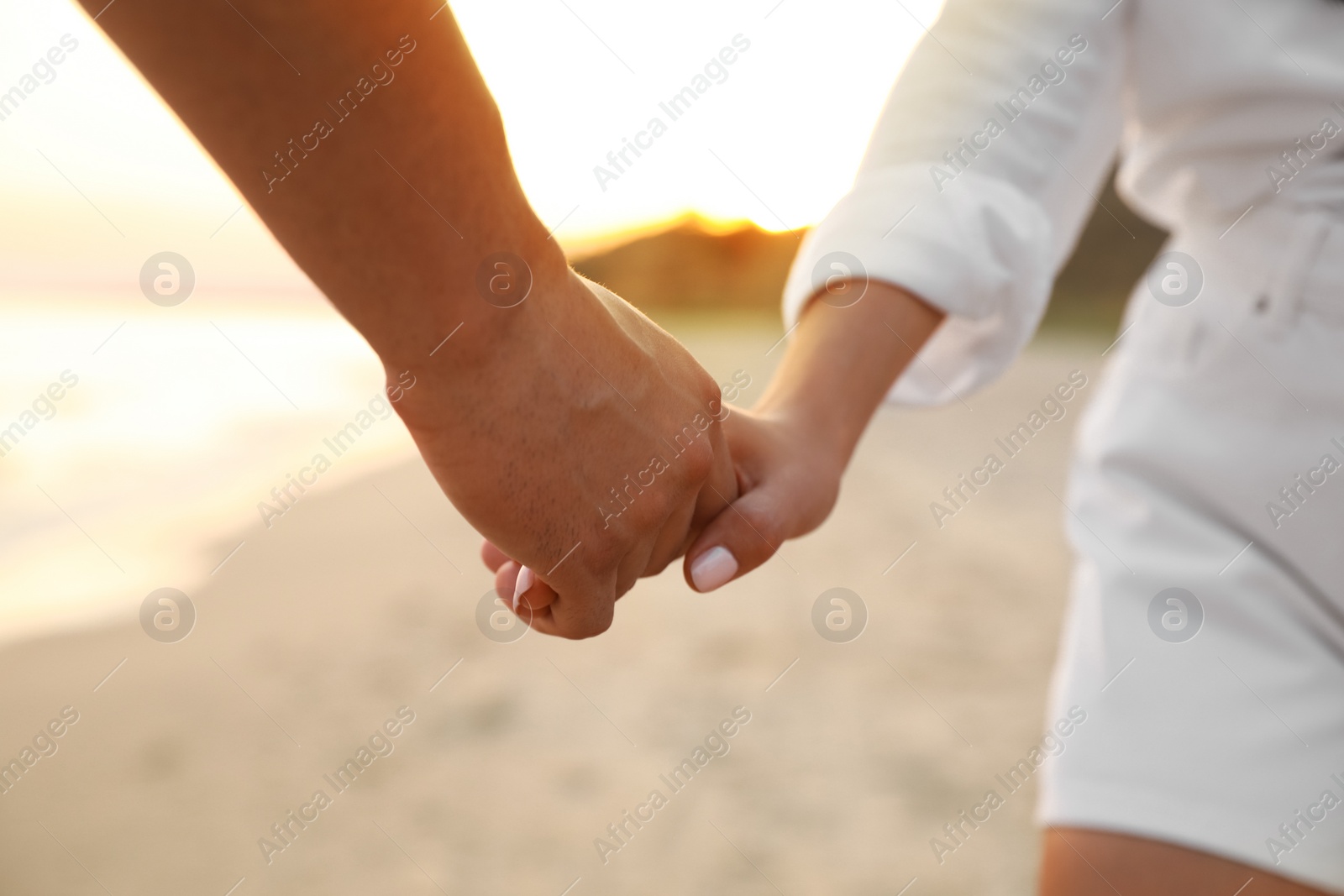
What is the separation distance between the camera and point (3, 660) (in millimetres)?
2457

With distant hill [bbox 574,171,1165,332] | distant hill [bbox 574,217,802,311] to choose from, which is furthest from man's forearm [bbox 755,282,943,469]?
distant hill [bbox 574,217,802,311]

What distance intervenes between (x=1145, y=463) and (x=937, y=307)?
0.88ft

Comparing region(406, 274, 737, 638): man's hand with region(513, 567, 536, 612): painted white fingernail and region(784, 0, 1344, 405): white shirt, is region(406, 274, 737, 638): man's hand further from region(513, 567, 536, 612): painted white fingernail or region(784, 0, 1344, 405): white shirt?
region(784, 0, 1344, 405): white shirt

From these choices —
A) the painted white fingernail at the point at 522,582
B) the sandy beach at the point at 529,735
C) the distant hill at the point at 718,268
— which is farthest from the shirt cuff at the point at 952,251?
the distant hill at the point at 718,268

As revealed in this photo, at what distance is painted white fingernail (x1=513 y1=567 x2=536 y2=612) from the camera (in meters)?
0.69

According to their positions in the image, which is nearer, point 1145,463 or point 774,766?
point 1145,463

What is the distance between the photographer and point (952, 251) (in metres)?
0.89

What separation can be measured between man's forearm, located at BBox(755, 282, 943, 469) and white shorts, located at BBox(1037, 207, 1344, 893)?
10.1 inches

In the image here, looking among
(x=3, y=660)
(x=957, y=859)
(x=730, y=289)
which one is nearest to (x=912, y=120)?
(x=957, y=859)

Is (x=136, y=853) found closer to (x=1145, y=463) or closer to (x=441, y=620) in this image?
(x=441, y=620)

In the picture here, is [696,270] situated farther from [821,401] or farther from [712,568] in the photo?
[712,568]

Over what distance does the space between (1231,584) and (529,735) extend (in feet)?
5.48

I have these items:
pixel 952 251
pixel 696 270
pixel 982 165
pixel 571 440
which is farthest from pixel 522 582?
pixel 696 270

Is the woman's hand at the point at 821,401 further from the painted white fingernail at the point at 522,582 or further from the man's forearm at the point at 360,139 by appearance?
the man's forearm at the point at 360,139
